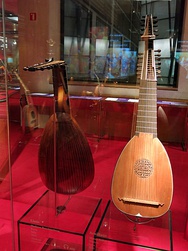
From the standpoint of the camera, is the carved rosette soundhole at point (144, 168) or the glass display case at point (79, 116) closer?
the carved rosette soundhole at point (144, 168)

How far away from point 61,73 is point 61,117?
20 cm

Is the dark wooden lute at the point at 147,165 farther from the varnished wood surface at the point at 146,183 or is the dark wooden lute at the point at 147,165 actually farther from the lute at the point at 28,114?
the lute at the point at 28,114

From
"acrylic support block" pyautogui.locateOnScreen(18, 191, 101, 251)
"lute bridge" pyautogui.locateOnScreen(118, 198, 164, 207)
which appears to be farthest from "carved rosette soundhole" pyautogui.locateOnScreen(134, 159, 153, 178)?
"acrylic support block" pyautogui.locateOnScreen(18, 191, 101, 251)

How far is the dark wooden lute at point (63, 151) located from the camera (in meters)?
1.25

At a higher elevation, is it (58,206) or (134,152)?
(134,152)

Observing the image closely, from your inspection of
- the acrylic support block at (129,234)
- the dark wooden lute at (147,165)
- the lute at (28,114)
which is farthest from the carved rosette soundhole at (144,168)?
the lute at (28,114)

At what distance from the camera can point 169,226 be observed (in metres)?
1.33

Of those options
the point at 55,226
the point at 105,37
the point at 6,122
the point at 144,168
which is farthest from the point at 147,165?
the point at 105,37

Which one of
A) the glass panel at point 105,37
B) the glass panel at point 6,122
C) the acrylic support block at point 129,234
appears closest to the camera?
A: the acrylic support block at point 129,234

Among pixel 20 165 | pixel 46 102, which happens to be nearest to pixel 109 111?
pixel 46 102

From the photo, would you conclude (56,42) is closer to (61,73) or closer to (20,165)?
(20,165)

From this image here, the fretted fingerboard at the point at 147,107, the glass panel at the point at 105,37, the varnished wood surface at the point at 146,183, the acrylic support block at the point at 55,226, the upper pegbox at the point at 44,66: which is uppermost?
the glass panel at the point at 105,37

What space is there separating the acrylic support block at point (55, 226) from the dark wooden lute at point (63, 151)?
191 millimetres

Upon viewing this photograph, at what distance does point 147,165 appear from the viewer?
44.8 inches
